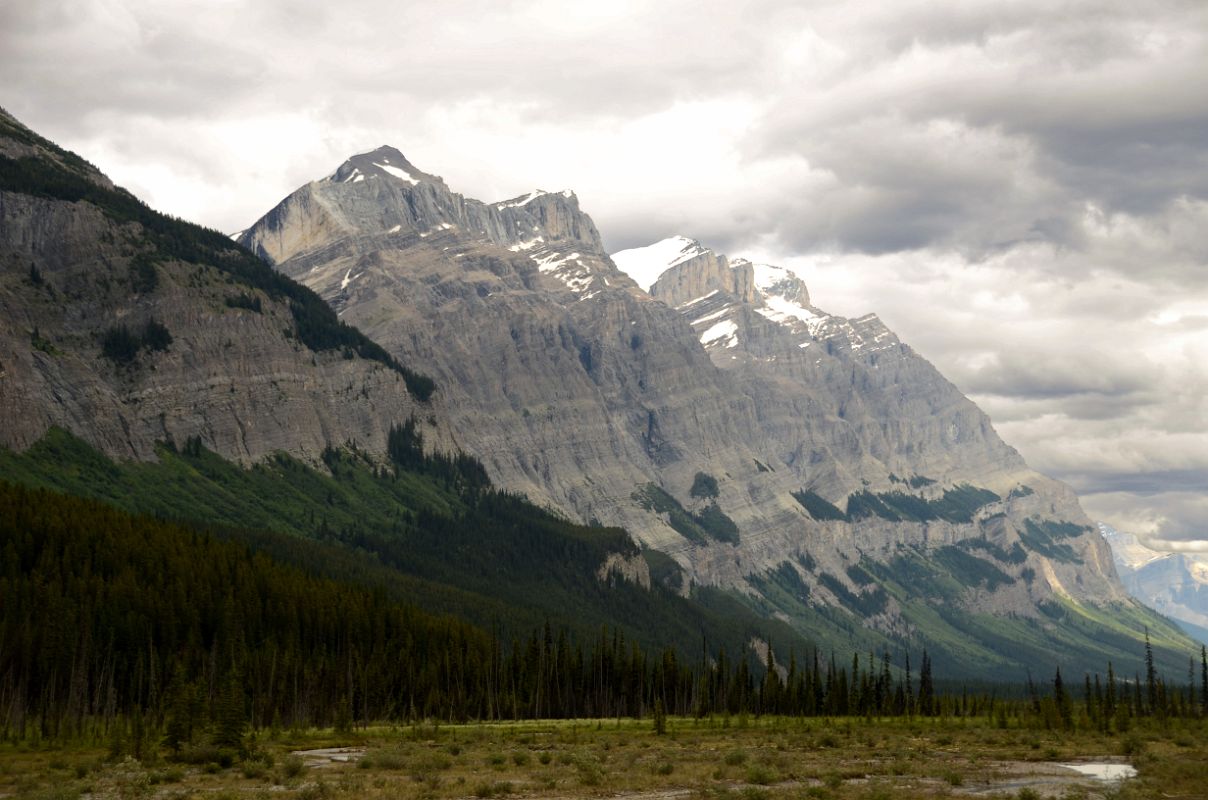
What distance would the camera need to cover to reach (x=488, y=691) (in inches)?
7859

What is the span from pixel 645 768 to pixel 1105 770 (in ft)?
100

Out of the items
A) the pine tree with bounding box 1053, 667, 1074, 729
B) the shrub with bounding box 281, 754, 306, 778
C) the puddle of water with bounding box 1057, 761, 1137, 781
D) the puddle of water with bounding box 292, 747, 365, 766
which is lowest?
the puddle of water with bounding box 292, 747, 365, 766

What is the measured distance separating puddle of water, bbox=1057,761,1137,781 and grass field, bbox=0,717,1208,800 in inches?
40.9

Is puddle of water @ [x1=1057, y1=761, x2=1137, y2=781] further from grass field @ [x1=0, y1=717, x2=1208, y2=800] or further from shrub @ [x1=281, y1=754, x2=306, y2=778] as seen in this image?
shrub @ [x1=281, y1=754, x2=306, y2=778]

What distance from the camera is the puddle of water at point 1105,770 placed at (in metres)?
82.2

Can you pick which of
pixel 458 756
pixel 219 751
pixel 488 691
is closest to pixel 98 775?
pixel 219 751

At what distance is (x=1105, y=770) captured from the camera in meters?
87.6

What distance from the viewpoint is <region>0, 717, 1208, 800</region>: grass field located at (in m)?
72.2

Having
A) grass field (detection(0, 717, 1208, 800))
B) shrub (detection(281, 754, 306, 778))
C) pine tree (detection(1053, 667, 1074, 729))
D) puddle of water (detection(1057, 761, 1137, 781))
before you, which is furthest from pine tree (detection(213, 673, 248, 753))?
pine tree (detection(1053, 667, 1074, 729))

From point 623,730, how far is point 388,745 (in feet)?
123

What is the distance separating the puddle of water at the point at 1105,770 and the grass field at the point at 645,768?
3.41 ft

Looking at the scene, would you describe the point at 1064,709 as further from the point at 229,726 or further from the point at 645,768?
the point at 229,726

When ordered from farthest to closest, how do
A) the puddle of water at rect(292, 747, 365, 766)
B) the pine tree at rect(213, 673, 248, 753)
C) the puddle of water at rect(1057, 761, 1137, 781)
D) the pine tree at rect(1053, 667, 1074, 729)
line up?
the pine tree at rect(1053, 667, 1074, 729) < the puddle of water at rect(292, 747, 365, 766) < the pine tree at rect(213, 673, 248, 753) < the puddle of water at rect(1057, 761, 1137, 781)

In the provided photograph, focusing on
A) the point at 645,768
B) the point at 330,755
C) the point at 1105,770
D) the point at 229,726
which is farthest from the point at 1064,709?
the point at 229,726
